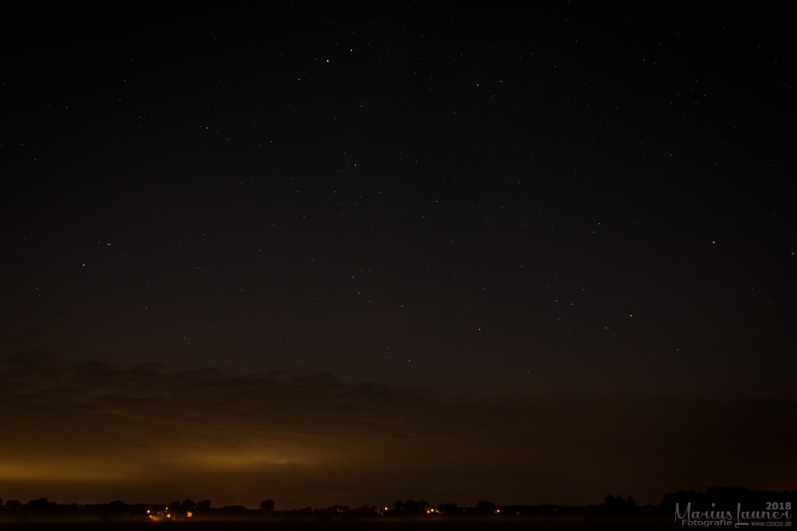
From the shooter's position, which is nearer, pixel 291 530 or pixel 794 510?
pixel 291 530

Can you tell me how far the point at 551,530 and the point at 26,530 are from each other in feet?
143

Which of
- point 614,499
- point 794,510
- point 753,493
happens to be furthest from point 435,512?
point 794,510

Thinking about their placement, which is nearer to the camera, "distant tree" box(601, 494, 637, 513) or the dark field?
the dark field

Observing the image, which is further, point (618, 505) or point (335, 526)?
point (618, 505)

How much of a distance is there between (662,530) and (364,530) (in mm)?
23992

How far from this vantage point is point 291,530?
195ft

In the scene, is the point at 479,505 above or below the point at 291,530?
below

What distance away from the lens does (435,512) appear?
16600 cm

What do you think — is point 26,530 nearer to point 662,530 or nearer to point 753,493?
point 662,530

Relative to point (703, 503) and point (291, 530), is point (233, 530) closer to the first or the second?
point (291, 530)

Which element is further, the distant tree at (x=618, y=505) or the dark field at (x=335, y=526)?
the distant tree at (x=618, y=505)

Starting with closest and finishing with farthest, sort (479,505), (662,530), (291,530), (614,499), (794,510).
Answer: (662,530)
(291,530)
(794,510)
(614,499)
(479,505)

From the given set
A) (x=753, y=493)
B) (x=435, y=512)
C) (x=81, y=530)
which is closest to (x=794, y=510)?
(x=753, y=493)

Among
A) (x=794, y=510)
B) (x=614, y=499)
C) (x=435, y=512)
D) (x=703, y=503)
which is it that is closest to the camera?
(x=794, y=510)
